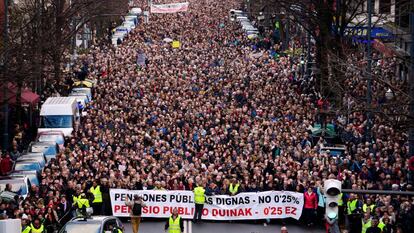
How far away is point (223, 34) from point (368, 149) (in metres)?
52.0

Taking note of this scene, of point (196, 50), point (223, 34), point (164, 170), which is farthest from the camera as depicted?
point (223, 34)

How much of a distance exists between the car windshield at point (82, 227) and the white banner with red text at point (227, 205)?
22.2 ft

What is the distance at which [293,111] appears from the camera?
A: 4916 centimetres

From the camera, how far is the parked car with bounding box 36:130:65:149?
45.0 m

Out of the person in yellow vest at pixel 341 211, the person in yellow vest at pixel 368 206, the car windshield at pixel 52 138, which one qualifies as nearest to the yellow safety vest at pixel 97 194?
the person in yellow vest at pixel 341 211

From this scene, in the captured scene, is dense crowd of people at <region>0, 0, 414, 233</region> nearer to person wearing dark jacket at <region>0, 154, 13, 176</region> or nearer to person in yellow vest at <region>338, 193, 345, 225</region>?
person in yellow vest at <region>338, 193, 345, 225</region>

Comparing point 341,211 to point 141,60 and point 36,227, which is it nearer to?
point 36,227

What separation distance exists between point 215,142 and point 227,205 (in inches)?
346

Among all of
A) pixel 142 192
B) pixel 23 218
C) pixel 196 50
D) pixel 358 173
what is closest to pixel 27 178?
pixel 142 192

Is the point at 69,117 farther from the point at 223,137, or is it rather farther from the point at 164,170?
the point at 164,170

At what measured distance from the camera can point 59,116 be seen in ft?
159

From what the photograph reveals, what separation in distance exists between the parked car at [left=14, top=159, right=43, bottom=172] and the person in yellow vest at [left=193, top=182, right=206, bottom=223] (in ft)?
22.9

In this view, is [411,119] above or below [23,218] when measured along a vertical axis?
above

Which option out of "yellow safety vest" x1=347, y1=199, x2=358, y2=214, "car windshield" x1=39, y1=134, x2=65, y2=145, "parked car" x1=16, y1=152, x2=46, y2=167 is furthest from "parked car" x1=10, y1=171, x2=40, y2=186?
"yellow safety vest" x1=347, y1=199, x2=358, y2=214
